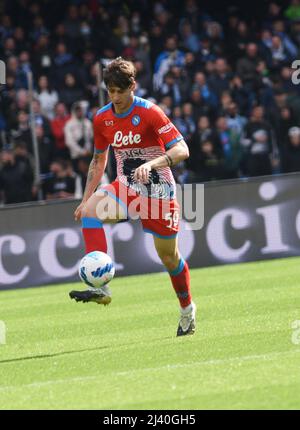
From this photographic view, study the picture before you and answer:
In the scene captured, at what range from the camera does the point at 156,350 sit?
345 inches

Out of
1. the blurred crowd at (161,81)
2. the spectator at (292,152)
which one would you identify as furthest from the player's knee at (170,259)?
the spectator at (292,152)

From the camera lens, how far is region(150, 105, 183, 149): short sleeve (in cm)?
928

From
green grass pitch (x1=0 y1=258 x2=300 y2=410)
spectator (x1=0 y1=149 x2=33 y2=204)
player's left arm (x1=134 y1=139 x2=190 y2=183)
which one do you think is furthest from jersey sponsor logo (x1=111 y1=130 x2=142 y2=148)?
spectator (x1=0 y1=149 x2=33 y2=204)

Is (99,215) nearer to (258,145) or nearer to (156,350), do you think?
(156,350)

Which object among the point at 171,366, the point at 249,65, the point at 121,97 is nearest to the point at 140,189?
the point at 121,97

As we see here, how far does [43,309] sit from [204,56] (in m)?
10.2

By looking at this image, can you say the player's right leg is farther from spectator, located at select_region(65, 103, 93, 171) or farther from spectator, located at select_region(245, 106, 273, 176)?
spectator, located at select_region(245, 106, 273, 176)

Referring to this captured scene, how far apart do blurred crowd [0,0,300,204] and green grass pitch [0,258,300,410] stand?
5.22m

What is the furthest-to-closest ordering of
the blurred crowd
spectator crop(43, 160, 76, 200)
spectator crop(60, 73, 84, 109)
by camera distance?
spectator crop(60, 73, 84, 109)
the blurred crowd
spectator crop(43, 160, 76, 200)

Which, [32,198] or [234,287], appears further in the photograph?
[32,198]

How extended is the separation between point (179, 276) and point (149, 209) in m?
0.66

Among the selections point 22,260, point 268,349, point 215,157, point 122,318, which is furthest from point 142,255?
point 268,349
